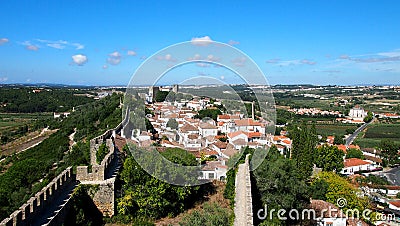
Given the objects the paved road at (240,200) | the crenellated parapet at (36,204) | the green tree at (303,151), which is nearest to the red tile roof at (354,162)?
the green tree at (303,151)

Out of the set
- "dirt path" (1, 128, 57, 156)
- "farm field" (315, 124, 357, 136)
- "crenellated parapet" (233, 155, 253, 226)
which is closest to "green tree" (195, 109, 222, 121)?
"crenellated parapet" (233, 155, 253, 226)

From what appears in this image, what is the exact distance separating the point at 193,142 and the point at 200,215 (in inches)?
271

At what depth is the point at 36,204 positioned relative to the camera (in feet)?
16.9

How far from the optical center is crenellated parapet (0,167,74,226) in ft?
14.6

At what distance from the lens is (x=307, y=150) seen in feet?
56.9

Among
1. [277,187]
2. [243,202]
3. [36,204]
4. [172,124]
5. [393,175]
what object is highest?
[172,124]

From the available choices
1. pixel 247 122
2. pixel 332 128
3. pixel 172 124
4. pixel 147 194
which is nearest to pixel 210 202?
pixel 147 194

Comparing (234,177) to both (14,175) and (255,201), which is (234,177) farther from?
(14,175)

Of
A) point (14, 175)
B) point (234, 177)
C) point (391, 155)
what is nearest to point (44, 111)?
point (14, 175)

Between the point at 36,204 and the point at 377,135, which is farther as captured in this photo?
the point at 377,135

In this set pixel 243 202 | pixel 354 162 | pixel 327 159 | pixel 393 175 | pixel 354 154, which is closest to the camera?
pixel 243 202

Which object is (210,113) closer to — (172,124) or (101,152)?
(172,124)

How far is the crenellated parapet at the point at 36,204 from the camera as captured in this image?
4.46 meters

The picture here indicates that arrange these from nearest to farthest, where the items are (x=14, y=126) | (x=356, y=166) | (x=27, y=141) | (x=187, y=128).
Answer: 1. (x=187, y=128)
2. (x=356, y=166)
3. (x=27, y=141)
4. (x=14, y=126)
